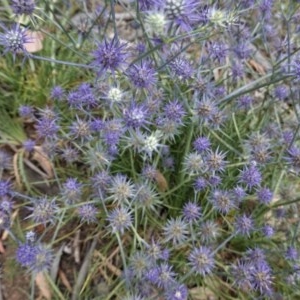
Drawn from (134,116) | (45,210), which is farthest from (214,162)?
(45,210)

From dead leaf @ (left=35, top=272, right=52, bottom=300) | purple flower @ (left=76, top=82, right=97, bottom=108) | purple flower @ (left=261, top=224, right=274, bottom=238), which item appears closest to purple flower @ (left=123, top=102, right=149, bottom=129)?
purple flower @ (left=76, top=82, right=97, bottom=108)

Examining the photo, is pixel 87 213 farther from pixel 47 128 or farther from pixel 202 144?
pixel 202 144

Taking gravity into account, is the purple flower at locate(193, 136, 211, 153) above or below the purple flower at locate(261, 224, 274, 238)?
above

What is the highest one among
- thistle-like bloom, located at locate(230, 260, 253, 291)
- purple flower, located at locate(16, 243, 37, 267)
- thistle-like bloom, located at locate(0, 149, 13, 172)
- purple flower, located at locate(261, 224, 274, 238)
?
thistle-like bloom, located at locate(0, 149, 13, 172)

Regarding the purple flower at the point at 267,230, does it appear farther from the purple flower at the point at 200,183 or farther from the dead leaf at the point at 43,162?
the dead leaf at the point at 43,162

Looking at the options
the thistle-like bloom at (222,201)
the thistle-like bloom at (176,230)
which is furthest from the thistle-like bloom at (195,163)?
the thistle-like bloom at (176,230)

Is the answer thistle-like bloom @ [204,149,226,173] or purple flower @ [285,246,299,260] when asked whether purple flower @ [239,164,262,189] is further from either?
purple flower @ [285,246,299,260]

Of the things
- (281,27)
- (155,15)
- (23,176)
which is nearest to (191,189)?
(23,176)
